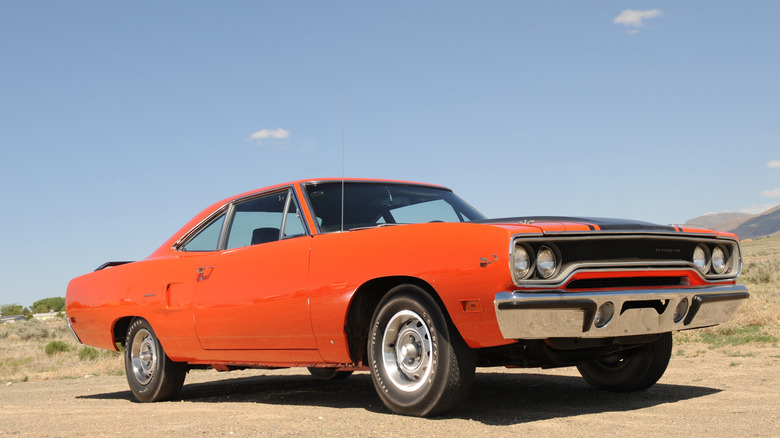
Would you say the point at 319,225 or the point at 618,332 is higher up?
the point at 319,225

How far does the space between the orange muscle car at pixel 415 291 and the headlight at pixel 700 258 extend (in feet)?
0.07

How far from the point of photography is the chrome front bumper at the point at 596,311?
4.00m

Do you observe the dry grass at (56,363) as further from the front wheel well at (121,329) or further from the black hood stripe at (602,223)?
the black hood stripe at (602,223)

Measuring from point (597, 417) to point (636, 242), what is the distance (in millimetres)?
1067

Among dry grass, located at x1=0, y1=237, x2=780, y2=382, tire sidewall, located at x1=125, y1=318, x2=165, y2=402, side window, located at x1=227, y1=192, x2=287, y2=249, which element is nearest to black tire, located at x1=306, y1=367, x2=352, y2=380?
tire sidewall, located at x1=125, y1=318, x2=165, y2=402

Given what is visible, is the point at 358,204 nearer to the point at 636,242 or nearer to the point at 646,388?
the point at 636,242

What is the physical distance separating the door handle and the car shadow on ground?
106 centimetres

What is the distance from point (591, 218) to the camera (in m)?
4.66

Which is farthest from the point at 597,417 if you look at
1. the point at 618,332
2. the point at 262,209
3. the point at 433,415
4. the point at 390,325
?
the point at 262,209

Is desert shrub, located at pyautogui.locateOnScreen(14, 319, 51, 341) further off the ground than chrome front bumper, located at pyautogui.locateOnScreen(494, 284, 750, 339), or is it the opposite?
chrome front bumper, located at pyautogui.locateOnScreen(494, 284, 750, 339)

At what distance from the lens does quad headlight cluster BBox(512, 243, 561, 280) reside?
4.10 metres

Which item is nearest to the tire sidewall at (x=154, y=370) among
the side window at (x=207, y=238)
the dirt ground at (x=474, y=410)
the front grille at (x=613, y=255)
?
the dirt ground at (x=474, y=410)

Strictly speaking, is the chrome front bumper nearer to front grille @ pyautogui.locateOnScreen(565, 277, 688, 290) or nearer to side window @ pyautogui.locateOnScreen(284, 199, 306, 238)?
front grille @ pyautogui.locateOnScreen(565, 277, 688, 290)

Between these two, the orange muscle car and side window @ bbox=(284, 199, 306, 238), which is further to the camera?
side window @ bbox=(284, 199, 306, 238)
